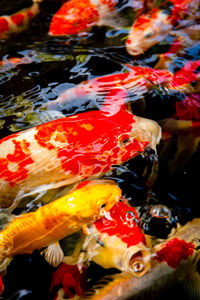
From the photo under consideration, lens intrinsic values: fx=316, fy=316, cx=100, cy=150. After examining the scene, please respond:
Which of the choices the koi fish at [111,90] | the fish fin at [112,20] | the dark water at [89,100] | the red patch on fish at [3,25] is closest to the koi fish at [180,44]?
the dark water at [89,100]

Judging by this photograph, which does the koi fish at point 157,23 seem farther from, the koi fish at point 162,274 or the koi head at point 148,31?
the koi fish at point 162,274

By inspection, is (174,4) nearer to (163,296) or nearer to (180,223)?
(180,223)

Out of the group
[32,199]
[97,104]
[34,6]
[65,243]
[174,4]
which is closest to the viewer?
[65,243]

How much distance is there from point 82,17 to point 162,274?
2827 mm

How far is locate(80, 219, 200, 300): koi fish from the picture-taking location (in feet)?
5.35

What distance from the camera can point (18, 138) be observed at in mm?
2086

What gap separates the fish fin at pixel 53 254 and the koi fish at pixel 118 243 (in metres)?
0.04

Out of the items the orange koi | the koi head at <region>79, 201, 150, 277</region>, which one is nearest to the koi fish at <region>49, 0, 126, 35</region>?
the orange koi

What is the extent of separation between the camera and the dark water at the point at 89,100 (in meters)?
2.09

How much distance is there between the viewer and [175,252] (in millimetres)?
1773

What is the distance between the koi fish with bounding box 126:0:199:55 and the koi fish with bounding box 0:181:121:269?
70.3 inches

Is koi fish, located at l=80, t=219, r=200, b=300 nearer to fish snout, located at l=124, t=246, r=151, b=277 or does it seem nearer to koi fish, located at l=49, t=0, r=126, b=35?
fish snout, located at l=124, t=246, r=151, b=277

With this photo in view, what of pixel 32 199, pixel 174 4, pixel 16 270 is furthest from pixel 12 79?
pixel 174 4

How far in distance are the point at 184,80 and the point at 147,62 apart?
49 centimetres
